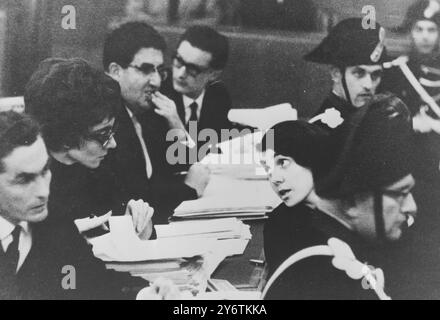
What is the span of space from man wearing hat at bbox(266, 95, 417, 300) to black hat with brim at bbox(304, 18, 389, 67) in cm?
23

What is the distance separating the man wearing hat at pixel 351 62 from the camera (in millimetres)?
3338

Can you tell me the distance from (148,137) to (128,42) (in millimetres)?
502

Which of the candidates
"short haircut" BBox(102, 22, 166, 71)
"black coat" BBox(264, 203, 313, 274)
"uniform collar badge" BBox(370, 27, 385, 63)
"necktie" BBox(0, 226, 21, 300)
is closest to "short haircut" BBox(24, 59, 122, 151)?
"short haircut" BBox(102, 22, 166, 71)

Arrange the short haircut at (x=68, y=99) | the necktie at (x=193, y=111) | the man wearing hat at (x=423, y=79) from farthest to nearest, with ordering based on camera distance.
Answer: the man wearing hat at (x=423, y=79), the necktie at (x=193, y=111), the short haircut at (x=68, y=99)

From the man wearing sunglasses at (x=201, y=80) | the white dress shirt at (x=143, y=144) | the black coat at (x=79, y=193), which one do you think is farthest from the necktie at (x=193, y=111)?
the black coat at (x=79, y=193)

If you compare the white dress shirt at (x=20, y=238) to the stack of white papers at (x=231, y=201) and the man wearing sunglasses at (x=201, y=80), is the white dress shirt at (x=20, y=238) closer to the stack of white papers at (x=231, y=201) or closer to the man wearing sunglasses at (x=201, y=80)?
the stack of white papers at (x=231, y=201)

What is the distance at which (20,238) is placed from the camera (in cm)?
329

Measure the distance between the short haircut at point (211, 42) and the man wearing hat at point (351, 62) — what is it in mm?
484

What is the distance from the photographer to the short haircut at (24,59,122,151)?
3193mm

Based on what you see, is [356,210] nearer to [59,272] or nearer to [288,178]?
[288,178]

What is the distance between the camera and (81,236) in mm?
3281

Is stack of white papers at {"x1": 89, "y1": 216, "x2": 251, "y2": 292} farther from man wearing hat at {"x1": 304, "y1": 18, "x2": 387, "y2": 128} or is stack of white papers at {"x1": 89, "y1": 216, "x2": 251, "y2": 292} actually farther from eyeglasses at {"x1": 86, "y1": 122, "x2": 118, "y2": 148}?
man wearing hat at {"x1": 304, "y1": 18, "x2": 387, "y2": 128}

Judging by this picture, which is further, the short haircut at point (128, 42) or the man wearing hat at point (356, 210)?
the man wearing hat at point (356, 210)
